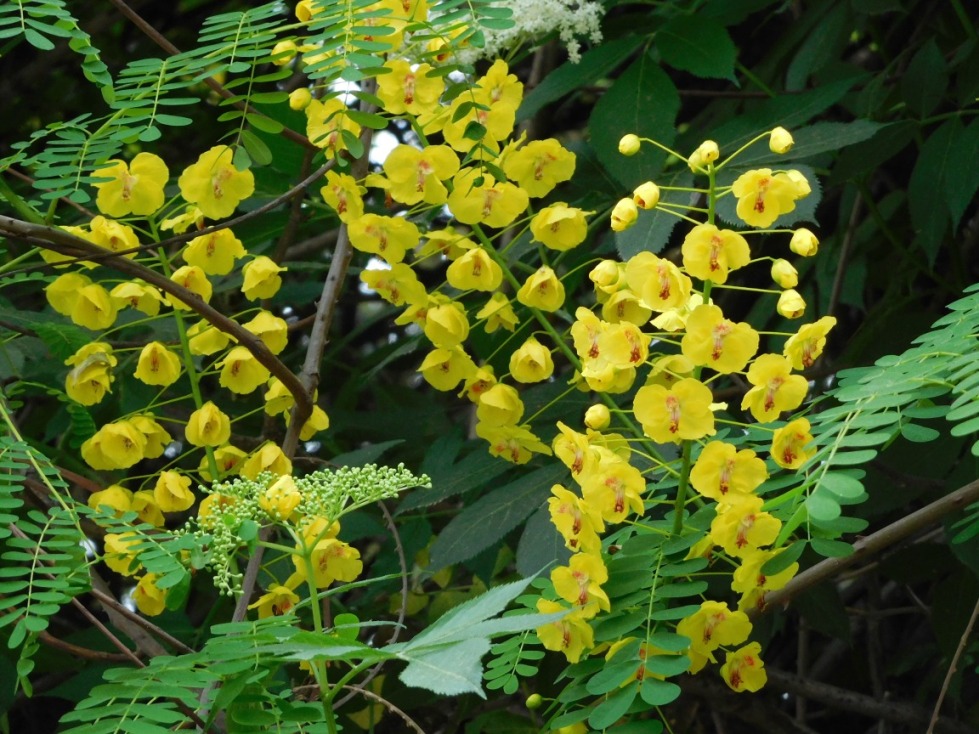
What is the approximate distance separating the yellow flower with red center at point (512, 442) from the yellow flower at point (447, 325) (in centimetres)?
10

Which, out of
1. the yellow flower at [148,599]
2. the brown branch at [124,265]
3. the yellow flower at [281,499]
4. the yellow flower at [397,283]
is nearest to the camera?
the yellow flower at [281,499]

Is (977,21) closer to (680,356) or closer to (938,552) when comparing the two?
(938,552)

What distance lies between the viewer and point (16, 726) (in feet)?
7.19

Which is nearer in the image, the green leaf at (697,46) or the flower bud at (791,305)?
the flower bud at (791,305)

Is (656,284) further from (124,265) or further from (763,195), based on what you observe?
(124,265)

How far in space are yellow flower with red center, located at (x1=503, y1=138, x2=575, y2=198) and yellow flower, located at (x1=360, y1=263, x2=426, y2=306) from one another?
15 cm

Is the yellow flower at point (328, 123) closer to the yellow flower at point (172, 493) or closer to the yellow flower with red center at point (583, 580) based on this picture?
the yellow flower at point (172, 493)

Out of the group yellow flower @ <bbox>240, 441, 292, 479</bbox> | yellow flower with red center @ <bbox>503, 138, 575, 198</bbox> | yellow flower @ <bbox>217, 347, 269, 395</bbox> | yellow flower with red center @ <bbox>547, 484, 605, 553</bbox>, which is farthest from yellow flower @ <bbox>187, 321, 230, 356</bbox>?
yellow flower with red center @ <bbox>547, 484, 605, 553</bbox>

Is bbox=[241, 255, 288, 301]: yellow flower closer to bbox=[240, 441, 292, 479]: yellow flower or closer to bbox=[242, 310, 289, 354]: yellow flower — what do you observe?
bbox=[242, 310, 289, 354]: yellow flower

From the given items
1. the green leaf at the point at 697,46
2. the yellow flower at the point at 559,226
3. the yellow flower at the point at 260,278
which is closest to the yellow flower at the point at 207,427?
the yellow flower at the point at 260,278

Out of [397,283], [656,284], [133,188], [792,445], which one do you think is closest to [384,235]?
[397,283]

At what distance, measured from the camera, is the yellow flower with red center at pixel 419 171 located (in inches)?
48.3

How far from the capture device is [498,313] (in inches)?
52.0

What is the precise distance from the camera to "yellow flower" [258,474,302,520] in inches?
37.1
